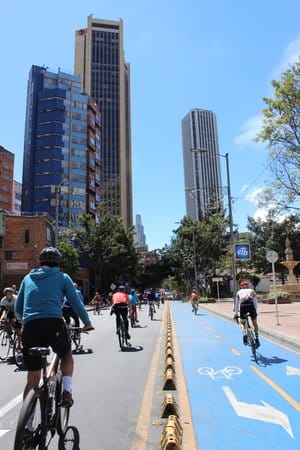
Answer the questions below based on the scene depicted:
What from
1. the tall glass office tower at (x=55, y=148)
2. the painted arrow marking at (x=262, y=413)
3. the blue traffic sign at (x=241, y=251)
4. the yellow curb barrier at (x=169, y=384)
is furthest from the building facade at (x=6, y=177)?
the painted arrow marking at (x=262, y=413)

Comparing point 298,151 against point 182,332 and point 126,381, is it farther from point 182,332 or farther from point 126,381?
point 126,381

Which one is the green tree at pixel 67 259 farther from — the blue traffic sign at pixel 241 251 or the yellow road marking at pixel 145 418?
the yellow road marking at pixel 145 418

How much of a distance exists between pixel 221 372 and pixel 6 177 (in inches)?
3617

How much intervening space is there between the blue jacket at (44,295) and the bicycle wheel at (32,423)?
2.49ft

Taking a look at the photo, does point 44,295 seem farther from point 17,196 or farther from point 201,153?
point 17,196

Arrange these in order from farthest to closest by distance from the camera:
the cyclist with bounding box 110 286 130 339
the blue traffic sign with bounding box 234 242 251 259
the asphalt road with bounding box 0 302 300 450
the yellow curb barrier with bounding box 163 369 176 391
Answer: the blue traffic sign with bounding box 234 242 251 259 < the cyclist with bounding box 110 286 130 339 < the yellow curb barrier with bounding box 163 369 176 391 < the asphalt road with bounding box 0 302 300 450

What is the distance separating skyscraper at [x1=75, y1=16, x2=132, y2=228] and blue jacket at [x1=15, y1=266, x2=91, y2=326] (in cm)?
14232

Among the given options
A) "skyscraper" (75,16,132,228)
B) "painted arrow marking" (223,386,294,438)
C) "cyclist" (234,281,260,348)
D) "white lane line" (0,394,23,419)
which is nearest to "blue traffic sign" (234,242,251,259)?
"cyclist" (234,281,260,348)

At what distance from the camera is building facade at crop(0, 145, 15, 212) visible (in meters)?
92.9

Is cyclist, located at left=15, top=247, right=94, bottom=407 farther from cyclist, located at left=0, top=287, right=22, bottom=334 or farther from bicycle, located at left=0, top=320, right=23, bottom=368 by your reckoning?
cyclist, located at left=0, top=287, right=22, bottom=334

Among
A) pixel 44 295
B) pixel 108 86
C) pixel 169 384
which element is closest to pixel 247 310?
pixel 169 384

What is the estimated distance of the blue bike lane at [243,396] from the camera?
5.14m

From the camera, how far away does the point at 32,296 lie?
4.54 m

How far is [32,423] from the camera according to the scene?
3850 millimetres
